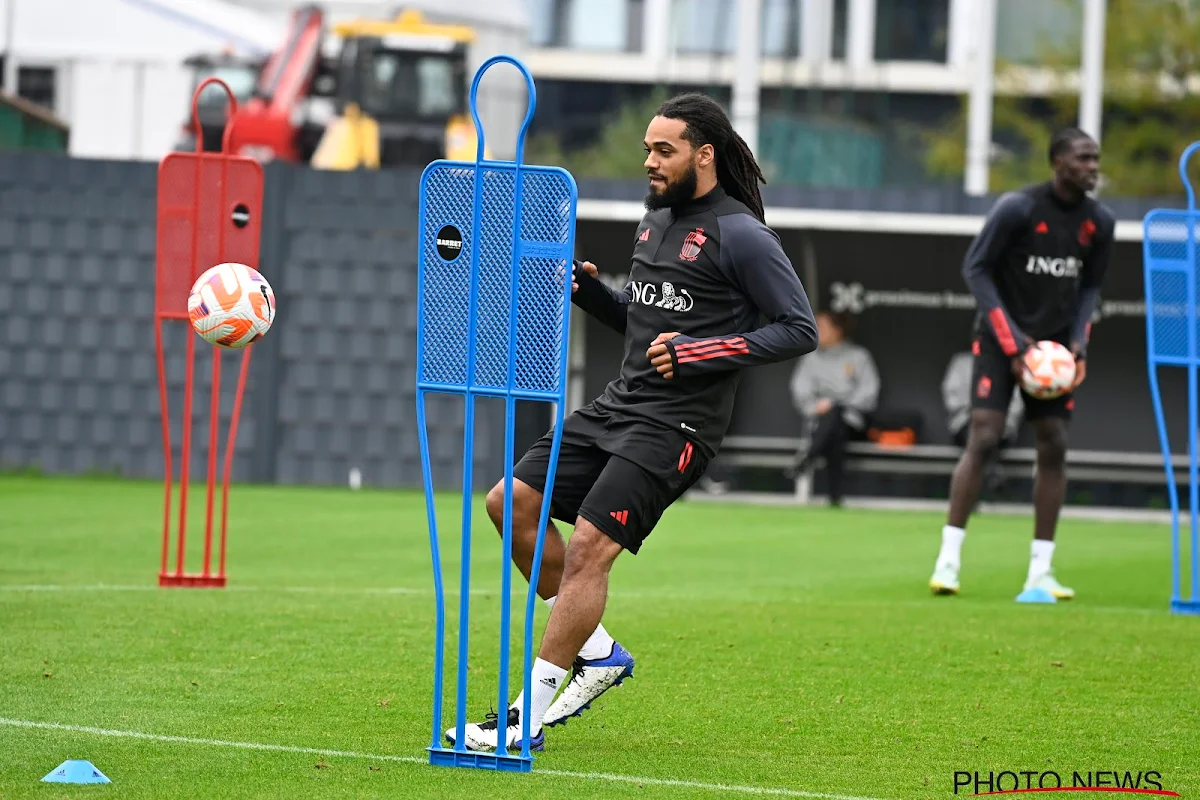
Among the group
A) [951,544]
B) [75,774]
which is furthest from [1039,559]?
[75,774]

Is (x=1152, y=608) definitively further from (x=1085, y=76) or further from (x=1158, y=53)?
(x=1158, y=53)

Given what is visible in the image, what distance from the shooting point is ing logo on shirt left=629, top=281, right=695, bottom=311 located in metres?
5.73

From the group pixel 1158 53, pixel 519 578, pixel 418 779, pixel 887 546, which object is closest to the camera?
pixel 418 779

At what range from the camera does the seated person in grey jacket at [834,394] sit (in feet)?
61.7

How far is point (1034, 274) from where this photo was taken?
991 centimetres

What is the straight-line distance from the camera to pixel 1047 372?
9508 millimetres

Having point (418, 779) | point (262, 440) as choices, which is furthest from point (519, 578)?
point (262, 440)

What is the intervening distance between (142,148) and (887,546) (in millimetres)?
11156

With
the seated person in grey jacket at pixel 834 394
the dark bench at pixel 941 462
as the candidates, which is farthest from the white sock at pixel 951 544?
the dark bench at pixel 941 462

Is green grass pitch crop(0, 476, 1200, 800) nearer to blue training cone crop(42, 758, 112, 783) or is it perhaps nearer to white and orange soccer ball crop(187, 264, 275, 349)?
blue training cone crop(42, 758, 112, 783)

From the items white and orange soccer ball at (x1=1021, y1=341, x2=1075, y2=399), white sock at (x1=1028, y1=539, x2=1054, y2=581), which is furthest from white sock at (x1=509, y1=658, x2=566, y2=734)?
white sock at (x1=1028, y1=539, x2=1054, y2=581)

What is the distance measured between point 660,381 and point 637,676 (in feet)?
5.94

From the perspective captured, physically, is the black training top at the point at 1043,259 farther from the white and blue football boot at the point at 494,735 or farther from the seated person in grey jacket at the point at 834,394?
the seated person in grey jacket at the point at 834,394

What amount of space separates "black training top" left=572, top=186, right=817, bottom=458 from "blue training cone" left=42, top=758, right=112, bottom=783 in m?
1.92
